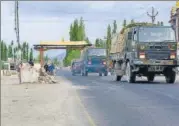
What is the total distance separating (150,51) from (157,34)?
1128 millimetres

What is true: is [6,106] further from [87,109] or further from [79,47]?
[79,47]

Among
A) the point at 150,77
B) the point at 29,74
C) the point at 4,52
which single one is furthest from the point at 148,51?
the point at 4,52

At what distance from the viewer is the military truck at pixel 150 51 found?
107 ft

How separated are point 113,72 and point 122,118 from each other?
24868 mm

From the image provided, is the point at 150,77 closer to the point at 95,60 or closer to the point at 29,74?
the point at 29,74

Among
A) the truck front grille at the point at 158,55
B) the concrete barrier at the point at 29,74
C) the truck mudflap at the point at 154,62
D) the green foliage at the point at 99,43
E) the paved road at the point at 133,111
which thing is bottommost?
the paved road at the point at 133,111

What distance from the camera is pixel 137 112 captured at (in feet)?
52.4

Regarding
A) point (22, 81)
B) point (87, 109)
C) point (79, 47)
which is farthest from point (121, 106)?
point (79, 47)

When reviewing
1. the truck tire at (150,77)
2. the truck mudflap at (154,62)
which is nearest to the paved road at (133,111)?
the truck mudflap at (154,62)

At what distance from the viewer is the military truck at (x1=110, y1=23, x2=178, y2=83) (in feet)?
107

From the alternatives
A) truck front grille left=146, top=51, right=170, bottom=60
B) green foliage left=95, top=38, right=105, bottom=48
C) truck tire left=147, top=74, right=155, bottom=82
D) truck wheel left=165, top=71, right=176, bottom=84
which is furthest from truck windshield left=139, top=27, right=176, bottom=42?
green foliage left=95, top=38, right=105, bottom=48

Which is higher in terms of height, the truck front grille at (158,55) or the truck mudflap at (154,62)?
the truck front grille at (158,55)

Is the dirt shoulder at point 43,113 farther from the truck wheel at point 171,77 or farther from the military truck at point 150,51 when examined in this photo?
the truck wheel at point 171,77

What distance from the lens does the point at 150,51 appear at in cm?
3319
